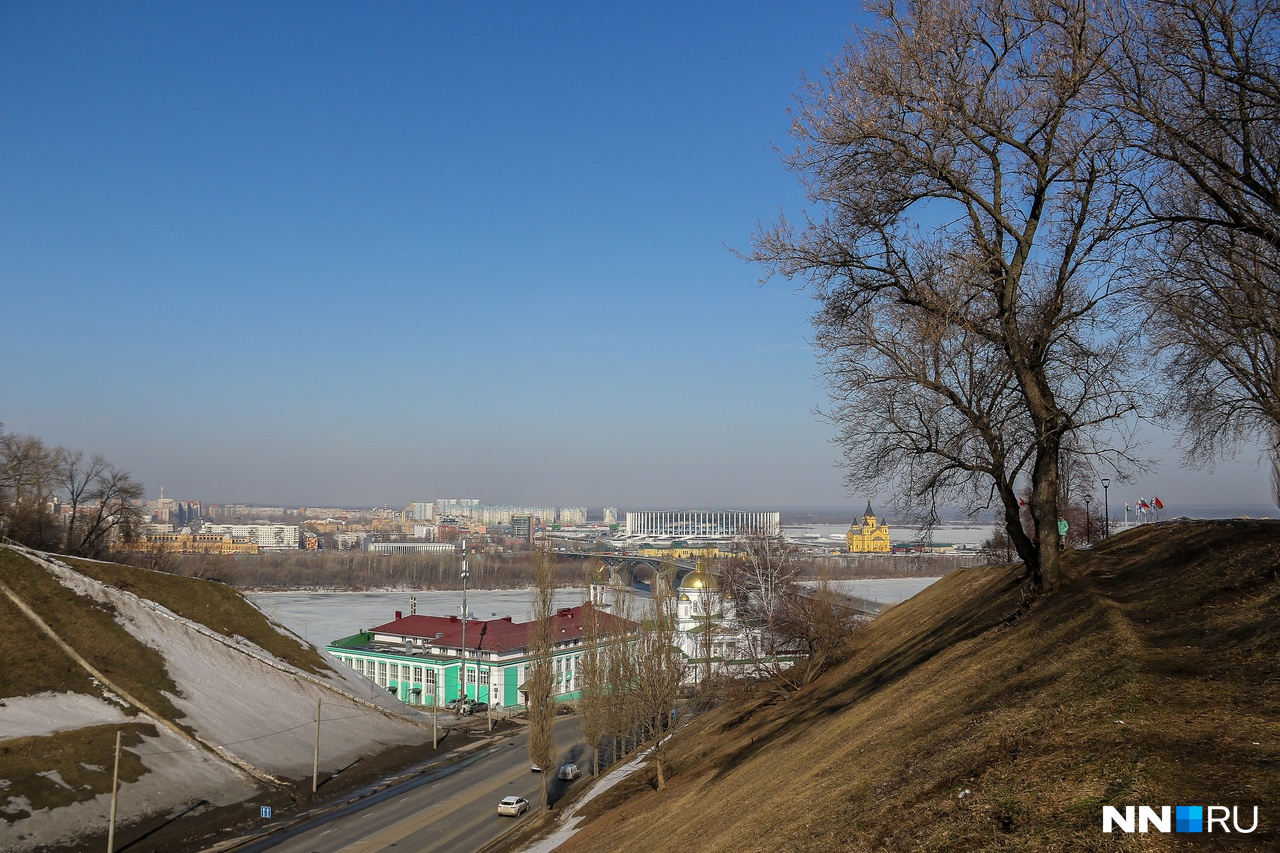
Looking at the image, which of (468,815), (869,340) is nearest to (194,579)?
(468,815)

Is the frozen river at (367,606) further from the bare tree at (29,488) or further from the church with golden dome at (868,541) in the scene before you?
the church with golden dome at (868,541)

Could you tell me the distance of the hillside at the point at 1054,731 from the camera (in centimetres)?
702

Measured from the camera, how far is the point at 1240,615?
1080cm

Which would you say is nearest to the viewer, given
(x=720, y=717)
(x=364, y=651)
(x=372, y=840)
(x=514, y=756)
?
(x=372, y=840)

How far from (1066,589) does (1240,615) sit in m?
4.64

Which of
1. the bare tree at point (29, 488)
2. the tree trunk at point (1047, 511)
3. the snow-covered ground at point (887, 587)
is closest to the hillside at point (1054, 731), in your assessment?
the tree trunk at point (1047, 511)

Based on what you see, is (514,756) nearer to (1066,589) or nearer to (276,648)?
(276,648)

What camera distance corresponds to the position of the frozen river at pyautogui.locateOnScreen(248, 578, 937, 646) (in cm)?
9544

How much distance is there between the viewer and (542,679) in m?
35.3

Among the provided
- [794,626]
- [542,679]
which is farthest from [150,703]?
[794,626]

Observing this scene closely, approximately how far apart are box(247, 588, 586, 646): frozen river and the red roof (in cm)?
1733

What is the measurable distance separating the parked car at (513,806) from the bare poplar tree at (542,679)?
99cm

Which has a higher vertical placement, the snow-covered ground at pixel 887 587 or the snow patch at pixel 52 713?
the snow patch at pixel 52 713

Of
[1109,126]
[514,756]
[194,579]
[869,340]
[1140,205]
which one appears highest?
[1109,126]
